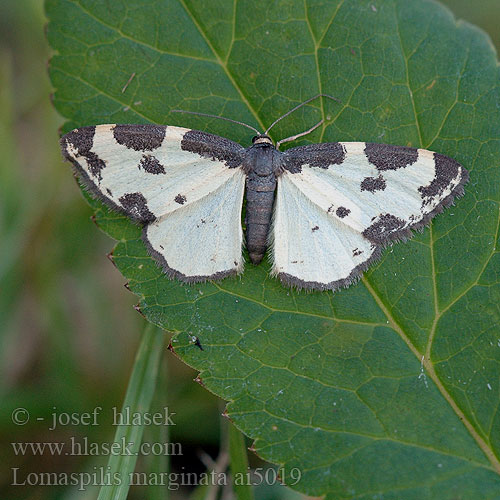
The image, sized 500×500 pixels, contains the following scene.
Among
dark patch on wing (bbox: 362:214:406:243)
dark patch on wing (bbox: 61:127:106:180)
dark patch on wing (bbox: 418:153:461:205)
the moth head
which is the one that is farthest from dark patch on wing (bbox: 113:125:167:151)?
dark patch on wing (bbox: 418:153:461:205)

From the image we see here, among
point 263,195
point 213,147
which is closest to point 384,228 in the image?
point 263,195

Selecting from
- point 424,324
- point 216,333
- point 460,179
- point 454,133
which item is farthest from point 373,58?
point 216,333

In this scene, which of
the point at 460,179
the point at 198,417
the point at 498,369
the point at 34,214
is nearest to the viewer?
the point at 498,369

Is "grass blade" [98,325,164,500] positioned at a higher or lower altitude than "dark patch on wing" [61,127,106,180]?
lower

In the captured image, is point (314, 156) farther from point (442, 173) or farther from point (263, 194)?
point (442, 173)

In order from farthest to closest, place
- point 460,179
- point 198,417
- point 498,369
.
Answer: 1. point 198,417
2. point 460,179
3. point 498,369

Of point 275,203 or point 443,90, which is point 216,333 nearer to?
point 275,203

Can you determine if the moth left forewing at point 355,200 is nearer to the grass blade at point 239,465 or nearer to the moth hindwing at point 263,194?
the moth hindwing at point 263,194

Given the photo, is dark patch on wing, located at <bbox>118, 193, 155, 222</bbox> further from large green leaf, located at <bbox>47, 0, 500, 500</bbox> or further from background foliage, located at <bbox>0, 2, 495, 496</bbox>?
background foliage, located at <bbox>0, 2, 495, 496</bbox>
